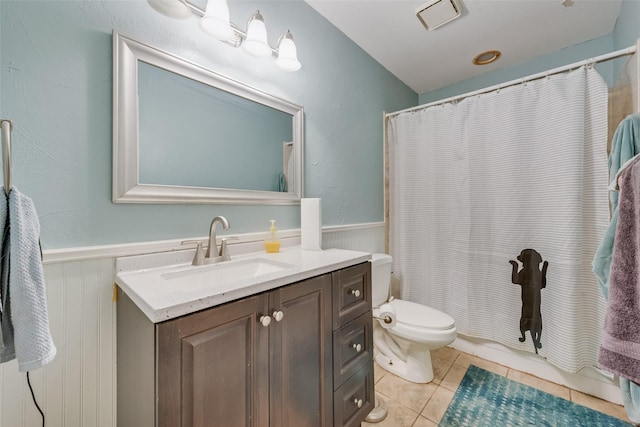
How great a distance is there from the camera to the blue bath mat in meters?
1.26

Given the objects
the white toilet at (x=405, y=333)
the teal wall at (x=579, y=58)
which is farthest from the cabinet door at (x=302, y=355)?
the teal wall at (x=579, y=58)

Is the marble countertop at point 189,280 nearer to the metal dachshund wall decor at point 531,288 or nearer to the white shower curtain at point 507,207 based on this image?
the white shower curtain at point 507,207

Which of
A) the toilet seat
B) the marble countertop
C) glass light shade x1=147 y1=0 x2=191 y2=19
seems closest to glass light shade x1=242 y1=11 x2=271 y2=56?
glass light shade x1=147 y1=0 x2=191 y2=19

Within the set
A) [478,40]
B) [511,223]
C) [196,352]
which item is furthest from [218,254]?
[478,40]

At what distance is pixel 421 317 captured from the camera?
1552mm

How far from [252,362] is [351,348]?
513 millimetres

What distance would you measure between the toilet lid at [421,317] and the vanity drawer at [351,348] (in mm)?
442

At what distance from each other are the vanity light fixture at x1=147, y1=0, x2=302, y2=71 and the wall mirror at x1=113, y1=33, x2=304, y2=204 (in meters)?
0.16

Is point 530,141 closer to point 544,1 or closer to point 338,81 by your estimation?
point 544,1

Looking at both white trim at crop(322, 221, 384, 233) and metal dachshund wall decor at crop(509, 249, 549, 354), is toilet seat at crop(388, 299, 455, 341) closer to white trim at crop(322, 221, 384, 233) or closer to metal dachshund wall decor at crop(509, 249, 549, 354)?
metal dachshund wall decor at crop(509, 249, 549, 354)

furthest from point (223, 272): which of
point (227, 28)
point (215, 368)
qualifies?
point (227, 28)

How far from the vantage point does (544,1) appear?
1.54 m

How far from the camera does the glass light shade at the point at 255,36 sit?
114 cm

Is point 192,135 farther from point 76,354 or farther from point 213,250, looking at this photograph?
point 76,354
